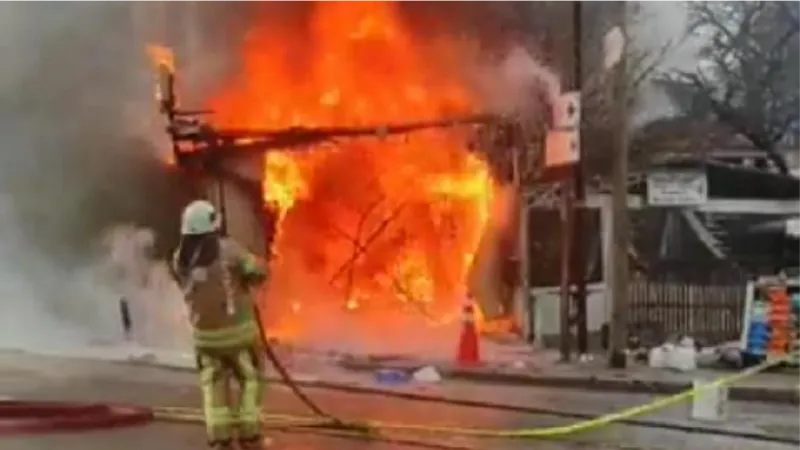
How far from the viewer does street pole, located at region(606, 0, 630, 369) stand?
1550cm

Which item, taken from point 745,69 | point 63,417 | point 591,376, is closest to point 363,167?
point 591,376

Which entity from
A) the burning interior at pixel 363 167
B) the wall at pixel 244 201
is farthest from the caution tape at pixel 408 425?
the burning interior at pixel 363 167

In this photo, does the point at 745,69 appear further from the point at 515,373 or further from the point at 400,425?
the point at 400,425

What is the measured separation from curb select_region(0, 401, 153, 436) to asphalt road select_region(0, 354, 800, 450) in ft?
0.37

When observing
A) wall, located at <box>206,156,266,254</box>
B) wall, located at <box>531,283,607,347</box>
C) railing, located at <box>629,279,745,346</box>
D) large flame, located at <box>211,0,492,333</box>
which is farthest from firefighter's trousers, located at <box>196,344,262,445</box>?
large flame, located at <box>211,0,492,333</box>

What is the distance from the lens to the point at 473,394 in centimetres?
1308

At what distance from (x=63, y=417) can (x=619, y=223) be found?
7.47 metres

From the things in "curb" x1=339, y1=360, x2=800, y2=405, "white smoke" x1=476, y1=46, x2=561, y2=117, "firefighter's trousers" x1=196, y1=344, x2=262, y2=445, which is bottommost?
"curb" x1=339, y1=360, x2=800, y2=405

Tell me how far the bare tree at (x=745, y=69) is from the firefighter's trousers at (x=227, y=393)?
24.0 m

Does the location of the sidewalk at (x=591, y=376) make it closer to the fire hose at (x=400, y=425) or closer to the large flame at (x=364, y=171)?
the fire hose at (x=400, y=425)

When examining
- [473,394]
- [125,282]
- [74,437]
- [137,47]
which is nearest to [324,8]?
[137,47]

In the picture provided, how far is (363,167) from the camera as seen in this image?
2011cm

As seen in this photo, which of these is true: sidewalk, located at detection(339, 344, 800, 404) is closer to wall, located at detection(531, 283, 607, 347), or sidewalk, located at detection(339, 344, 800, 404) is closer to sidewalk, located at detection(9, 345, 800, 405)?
sidewalk, located at detection(9, 345, 800, 405)

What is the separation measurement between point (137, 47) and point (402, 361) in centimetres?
629
